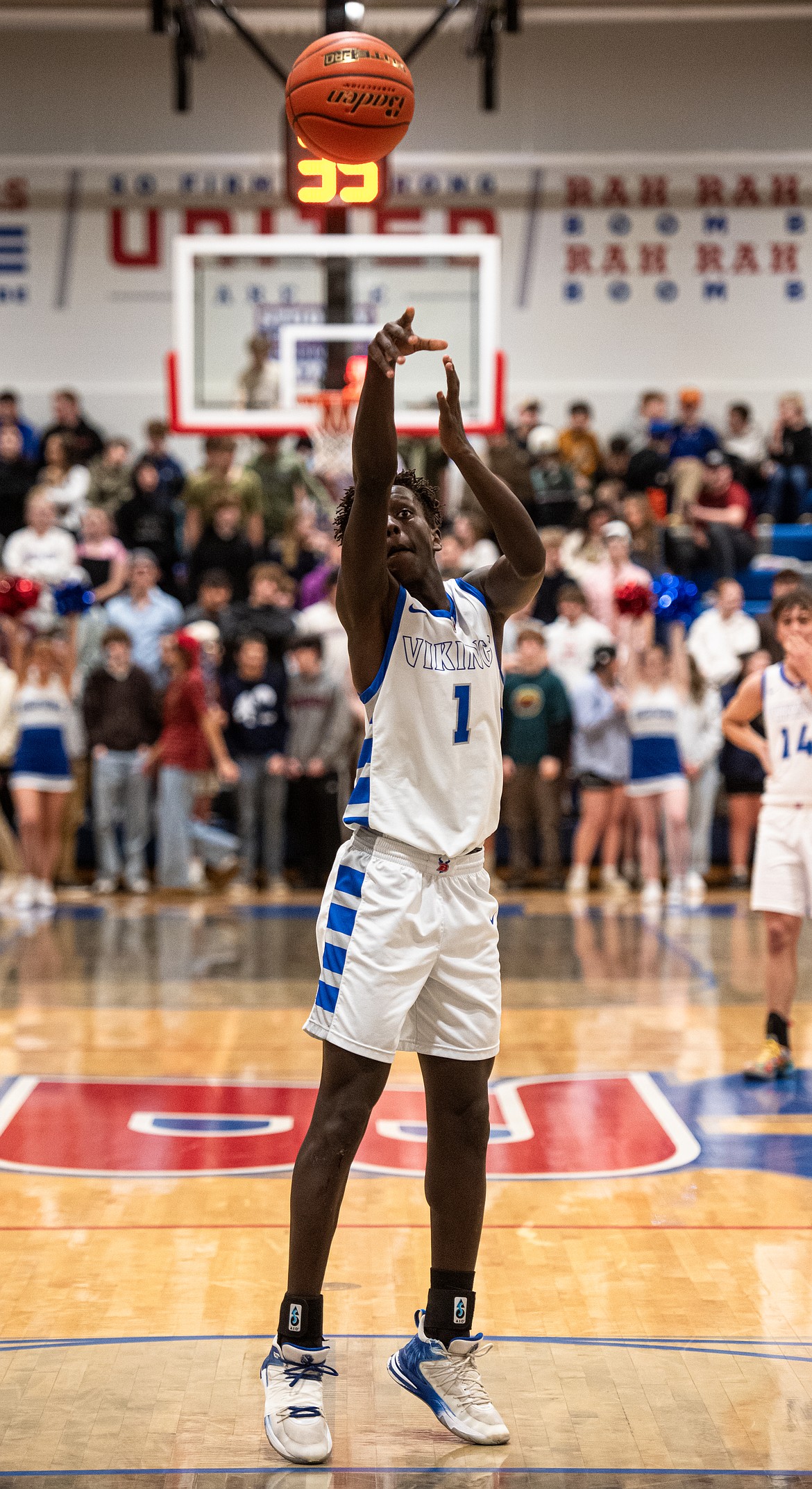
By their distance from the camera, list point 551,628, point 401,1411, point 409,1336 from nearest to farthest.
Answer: point 401,1411, point 409,1336, point 551,628

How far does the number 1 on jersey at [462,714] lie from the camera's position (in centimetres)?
344

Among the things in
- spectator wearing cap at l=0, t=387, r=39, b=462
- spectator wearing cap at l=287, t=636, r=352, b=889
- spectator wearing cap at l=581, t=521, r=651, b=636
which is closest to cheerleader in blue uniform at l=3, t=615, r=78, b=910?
spectator wearing cap at l=287, t=636, r=352, b=889

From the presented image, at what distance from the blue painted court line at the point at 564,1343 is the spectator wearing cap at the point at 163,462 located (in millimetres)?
11072

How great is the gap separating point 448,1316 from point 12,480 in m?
12.0

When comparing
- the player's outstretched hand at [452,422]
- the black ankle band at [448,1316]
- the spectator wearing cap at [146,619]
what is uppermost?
the player's outstretched hand at [452,422]

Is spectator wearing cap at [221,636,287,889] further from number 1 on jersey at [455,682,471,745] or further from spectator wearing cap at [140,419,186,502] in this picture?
number 1 on jersey at [455,682,471,745]

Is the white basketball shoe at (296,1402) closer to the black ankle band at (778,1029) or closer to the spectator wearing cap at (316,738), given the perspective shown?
the black ankle band at (778,1029)

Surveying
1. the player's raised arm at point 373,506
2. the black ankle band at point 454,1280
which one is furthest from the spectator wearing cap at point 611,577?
the black ankle band at point 454,1280

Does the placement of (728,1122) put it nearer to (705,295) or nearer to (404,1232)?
(404,1232)

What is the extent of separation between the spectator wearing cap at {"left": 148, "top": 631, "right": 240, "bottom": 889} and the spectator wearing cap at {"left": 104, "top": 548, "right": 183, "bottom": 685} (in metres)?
0.61

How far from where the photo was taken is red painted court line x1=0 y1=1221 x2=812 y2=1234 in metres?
4.56

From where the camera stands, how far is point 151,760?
37.0 feet

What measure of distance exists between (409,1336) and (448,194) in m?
15.9

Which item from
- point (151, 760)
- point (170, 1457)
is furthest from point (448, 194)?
point (170, 1457)
